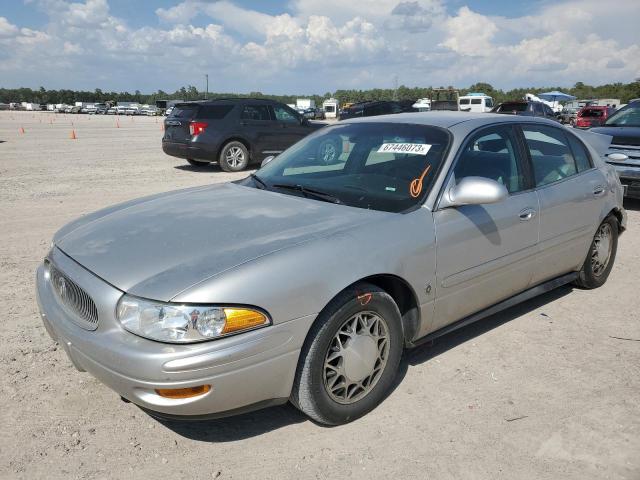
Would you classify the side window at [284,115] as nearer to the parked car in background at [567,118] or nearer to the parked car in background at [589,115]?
the parked car in background at [589,115]

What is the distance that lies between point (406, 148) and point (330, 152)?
0.72 m

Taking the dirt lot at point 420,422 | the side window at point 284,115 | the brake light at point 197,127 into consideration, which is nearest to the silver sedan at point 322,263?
the dirt lot at point 420,422

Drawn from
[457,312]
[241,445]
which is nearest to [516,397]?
[457,312]

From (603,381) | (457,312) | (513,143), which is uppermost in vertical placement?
(513,143)

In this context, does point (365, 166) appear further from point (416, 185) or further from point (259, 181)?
point (259, 181)

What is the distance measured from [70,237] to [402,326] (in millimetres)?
1986

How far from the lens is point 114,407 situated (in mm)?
3078

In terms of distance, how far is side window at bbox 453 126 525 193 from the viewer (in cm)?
358

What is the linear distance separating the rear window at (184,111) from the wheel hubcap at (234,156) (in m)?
1.17

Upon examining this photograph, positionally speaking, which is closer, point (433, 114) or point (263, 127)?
point (433, 114)

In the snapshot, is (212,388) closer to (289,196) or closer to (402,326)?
(402,326)

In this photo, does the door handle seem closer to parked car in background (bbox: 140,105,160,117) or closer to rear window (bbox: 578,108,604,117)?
rear window (bbox: 578,108,604,117)

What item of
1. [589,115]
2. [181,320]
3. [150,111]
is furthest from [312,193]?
[150,111]

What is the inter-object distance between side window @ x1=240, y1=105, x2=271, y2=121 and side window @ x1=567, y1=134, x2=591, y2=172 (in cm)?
961
